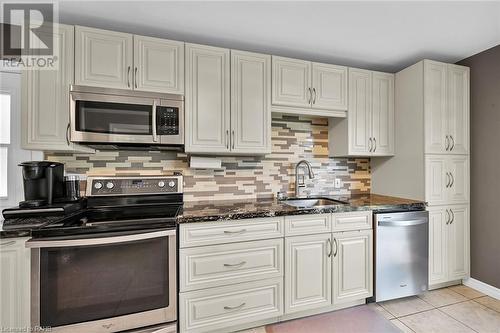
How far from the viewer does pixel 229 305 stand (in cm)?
181

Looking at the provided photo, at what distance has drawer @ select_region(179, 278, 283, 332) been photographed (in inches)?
67.8

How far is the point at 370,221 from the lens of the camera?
85.4 inches

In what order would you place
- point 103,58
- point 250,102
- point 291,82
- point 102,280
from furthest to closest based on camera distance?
point 291,82 < point 250,102 < point 103,58 < point 102,280

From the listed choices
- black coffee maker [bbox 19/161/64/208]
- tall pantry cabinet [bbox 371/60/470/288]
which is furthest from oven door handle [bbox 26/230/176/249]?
tall pantry cabinet [bbox 371/60/470/288]

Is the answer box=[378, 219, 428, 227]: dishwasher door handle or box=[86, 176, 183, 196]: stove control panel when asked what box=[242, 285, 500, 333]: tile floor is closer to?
box=[378, 219, 428, 227]: dishwasher door handle

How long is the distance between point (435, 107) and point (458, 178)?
764mm

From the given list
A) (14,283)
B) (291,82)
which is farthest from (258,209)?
(14,283)

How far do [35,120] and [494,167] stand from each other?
3909 millimetres

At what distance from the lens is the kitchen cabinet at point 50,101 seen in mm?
1718

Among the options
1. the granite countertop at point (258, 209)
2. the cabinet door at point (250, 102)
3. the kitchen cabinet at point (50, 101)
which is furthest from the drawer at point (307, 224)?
the kitchen cabinet at point (50, 101)

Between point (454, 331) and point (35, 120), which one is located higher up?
point (35, 120)

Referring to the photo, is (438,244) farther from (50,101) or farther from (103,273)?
(50,101)

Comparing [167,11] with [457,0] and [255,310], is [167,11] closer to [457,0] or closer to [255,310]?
[457,0]

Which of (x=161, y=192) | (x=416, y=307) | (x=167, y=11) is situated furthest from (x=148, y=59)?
(x=416, y=307)
